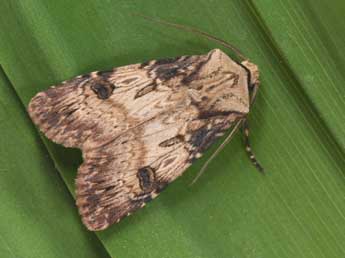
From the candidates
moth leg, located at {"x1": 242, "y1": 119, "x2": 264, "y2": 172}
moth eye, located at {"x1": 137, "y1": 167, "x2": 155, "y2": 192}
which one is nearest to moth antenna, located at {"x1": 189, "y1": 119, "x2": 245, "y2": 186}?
moth leg, located at {"x1": 242, "y1": 119, "x2": 264, "y2": 172}

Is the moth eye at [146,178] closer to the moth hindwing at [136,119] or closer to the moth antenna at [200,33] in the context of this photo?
the moth hindwing at [136,119]

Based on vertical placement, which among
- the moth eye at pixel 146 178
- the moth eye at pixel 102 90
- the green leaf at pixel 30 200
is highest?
the moth eye at pixel 102 90

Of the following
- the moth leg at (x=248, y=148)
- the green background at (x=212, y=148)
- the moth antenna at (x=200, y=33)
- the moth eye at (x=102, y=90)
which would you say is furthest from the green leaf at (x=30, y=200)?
the moth leg at (x=248, y=148)

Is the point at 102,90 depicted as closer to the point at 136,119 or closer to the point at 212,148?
the point at 136,119

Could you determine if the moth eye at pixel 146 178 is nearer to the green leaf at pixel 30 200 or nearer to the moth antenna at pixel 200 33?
the green leaf at pixel 30 200

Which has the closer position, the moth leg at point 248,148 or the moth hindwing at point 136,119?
the moth hindwing at point 136,119

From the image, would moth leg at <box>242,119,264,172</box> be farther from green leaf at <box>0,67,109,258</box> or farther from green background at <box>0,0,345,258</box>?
green leaf at <box>0,67,109,258</box>

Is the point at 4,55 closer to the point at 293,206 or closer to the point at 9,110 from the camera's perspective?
the point at 9,110

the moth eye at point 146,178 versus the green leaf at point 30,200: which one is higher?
the green leaf at point 30,200
